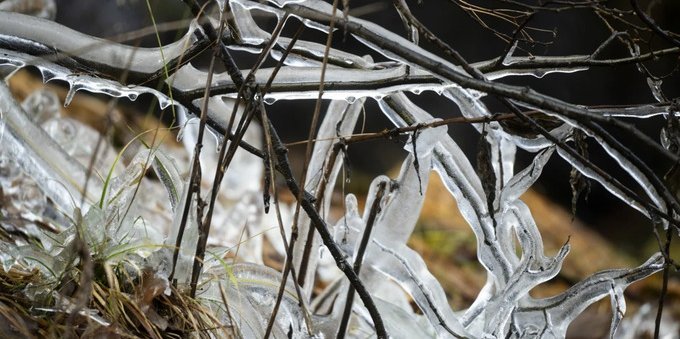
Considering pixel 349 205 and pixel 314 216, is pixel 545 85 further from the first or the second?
pixel 314 216

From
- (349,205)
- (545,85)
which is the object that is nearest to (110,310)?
(349,205)

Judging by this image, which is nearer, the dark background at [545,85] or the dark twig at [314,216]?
the dark twig at [314,216]

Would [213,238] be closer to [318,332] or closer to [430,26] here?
[318,332]

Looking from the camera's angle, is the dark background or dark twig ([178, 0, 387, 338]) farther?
the dark background

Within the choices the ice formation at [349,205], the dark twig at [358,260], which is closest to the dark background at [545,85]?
the ice formation at [349,205]

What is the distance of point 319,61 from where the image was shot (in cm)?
125

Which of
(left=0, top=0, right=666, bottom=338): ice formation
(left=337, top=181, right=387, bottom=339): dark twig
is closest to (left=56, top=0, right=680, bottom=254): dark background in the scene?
(left=0, top=0, right=666, bottom=338): ice formation

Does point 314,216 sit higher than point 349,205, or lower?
lower

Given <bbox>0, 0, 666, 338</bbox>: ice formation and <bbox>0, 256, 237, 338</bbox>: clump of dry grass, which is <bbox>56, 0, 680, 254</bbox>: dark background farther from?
<bbox>0, 256, 237, 338</bbox>: clump of dry grass

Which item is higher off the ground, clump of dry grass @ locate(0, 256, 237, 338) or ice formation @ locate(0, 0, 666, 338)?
ice formation @ locate(0, 0, 666, 338)

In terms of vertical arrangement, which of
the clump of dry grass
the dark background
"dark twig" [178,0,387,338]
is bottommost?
the clump of dry grass

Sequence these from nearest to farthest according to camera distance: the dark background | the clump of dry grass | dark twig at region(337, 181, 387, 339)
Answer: the clump of dry grass, dark twig at region(337, 181, 387, 339), the dark background

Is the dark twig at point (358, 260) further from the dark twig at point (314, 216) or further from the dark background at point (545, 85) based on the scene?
the dark background at point (545, 85)

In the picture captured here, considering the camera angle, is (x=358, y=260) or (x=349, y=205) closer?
(x=358, y=260)
